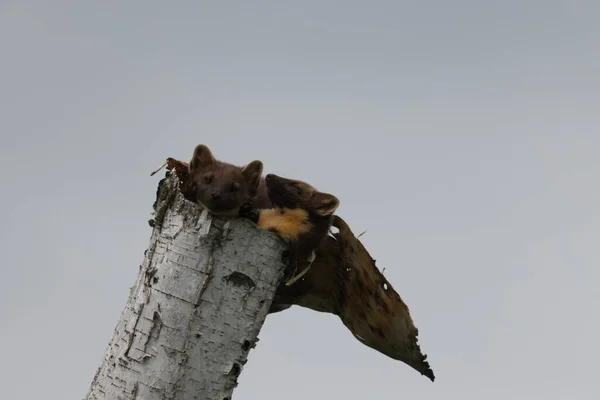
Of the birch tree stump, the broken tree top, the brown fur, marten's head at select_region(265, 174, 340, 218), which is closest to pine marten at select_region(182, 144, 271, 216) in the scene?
the broken tree top

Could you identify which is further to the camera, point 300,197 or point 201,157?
point 201,157

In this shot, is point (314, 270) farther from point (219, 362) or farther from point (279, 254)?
point (219, 362)

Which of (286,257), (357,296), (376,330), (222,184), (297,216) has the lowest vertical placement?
(376,330)

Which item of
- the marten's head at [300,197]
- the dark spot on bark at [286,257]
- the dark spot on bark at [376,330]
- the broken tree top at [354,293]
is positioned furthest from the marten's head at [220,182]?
the dark spot on bark at [376,330]

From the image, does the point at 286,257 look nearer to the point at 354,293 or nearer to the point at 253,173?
the point at 354,293

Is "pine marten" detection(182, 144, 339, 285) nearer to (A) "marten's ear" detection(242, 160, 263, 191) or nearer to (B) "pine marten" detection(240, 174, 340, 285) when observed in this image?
(B) "pine marten" detection(240, 174, 340, 285)

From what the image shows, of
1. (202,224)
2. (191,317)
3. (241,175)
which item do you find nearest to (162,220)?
(202,224)

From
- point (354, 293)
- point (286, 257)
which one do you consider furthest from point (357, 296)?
point (286, 257)
